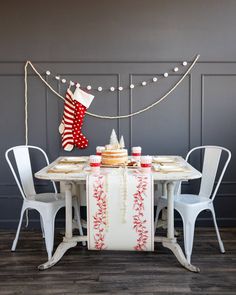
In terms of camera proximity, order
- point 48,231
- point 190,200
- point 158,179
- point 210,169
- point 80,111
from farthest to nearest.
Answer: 1. point 80,111
2. point 210,169
3. point 190,200
4. point 48,231
5. point 158,179

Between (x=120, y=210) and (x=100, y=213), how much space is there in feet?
0.43

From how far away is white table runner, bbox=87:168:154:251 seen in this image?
7.91 feet

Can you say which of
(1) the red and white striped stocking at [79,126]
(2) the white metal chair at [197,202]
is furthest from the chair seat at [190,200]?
(1) the red and white striped stocking at [79,126]

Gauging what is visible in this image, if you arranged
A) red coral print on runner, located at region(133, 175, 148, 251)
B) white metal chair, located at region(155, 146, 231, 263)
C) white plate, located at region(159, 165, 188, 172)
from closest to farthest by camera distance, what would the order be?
red coral print on runner, located at region(133, 175, 148, 251), white plate, located at region(159, 165, 188, 172), white metal chair, located at region(155, 146, 231, 263)

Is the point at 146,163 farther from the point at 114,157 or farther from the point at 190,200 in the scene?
the point at 190,200

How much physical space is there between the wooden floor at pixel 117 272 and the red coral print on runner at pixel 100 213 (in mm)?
226

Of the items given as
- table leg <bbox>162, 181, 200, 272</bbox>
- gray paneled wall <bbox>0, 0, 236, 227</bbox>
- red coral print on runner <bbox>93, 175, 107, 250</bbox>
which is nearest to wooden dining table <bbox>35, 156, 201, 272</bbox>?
table leg <bbox>162, 181, 200, 272</bbox>

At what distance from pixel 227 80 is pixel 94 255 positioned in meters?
1.91

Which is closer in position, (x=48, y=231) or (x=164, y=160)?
(x=48, y=231)

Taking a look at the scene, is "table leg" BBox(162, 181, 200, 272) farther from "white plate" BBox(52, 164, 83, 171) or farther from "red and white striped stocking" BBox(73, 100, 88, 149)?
"red and white striped stocking" BBox(73, 100, 88, 149)

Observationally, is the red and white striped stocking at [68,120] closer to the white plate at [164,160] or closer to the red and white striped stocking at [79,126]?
the red and white striped stocking at [79,126]

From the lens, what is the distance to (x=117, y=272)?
99.4 inches

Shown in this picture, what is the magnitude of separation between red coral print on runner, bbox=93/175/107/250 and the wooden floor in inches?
8.9

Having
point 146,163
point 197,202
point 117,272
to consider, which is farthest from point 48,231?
point 197,202
